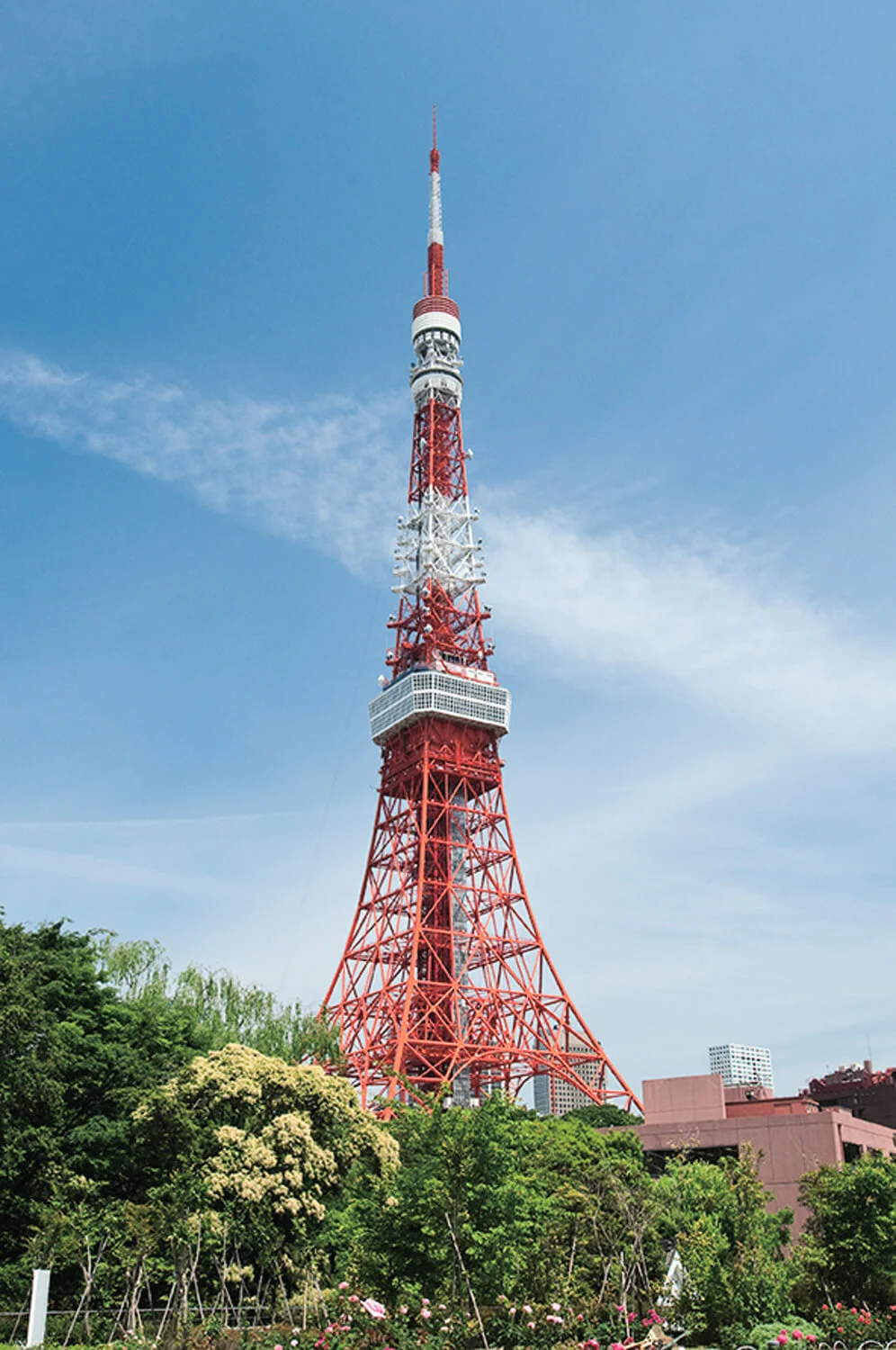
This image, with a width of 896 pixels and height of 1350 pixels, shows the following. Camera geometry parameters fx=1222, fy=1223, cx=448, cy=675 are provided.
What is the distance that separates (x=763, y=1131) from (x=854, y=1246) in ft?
52.2

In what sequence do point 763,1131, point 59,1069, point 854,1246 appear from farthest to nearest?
point 763,1131 → point 59,1069 → point 854,1246

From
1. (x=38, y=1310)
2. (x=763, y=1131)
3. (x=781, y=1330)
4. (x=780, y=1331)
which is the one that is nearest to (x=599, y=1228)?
(x=780, y=1331)

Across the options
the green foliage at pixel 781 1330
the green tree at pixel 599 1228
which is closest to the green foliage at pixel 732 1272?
the green foliage at pixel 781 1330

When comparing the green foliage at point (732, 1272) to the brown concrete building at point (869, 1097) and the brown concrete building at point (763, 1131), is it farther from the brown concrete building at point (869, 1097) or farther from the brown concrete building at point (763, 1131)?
the brown concrete building at point (869, 1097)

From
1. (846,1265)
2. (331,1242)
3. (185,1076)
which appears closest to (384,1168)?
(331,1242)

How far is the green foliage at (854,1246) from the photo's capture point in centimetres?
2278

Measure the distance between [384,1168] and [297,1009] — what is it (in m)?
15.4

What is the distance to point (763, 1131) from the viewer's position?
126ft

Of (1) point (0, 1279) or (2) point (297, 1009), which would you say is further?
(2) point (297, 1009)

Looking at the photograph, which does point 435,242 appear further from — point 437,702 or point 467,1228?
point 467,1228

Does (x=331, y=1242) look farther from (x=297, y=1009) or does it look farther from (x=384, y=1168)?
(x=297, y=1009)

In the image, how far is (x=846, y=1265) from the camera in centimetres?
2320

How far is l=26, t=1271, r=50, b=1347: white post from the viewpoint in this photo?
68.0 feet

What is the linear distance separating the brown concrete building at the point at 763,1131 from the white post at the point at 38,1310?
55.2 feet
